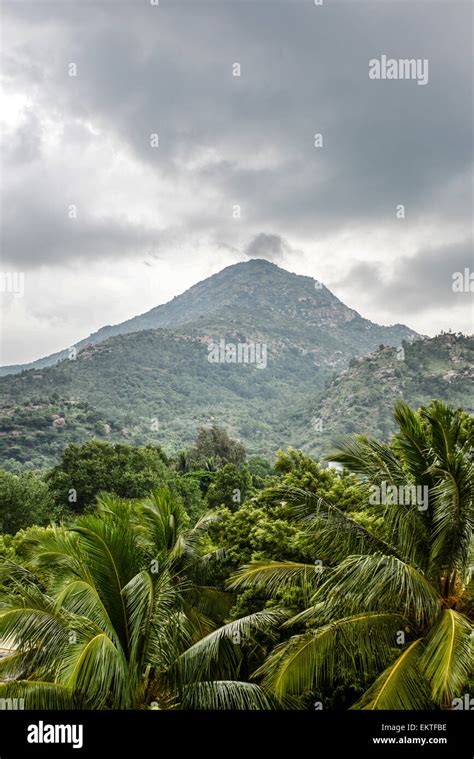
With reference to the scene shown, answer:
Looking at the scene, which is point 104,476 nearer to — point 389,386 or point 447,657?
point 447,657

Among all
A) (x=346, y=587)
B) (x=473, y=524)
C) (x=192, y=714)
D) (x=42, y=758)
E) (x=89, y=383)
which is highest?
(x=89, y=383)

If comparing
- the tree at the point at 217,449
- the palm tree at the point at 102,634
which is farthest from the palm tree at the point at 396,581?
the tree at the point at 217,449

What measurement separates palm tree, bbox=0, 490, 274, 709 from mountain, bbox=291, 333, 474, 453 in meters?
78.2

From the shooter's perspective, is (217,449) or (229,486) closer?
(229,486)

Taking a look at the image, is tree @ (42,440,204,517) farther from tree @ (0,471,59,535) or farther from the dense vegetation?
the dense vegetation

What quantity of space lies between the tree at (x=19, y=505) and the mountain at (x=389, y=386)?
186 ft

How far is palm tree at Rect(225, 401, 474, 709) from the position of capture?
273 inches

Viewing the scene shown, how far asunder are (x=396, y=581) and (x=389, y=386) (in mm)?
96098

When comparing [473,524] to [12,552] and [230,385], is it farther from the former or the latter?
[230,385]

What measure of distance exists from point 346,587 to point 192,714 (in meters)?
2.44

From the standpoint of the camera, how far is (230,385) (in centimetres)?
16438

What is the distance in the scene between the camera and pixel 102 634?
7.18 m

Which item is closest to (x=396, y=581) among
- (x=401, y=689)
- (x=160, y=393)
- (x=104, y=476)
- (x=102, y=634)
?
(x=401, y=689)

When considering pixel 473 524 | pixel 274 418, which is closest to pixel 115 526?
pixel 473 524
